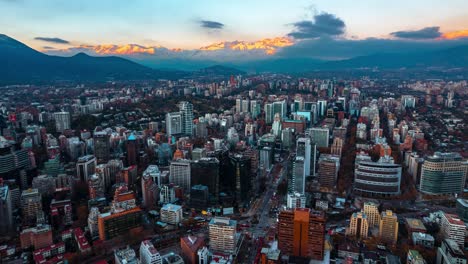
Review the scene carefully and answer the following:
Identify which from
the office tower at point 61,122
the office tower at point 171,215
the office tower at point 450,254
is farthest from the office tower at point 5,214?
the office tower at point 450,254

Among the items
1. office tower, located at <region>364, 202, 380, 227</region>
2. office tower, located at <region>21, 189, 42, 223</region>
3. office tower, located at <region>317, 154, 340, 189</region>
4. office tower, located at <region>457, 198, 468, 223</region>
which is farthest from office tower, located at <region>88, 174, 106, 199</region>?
office tower, located at <region>457, 198, 468, 223</region>

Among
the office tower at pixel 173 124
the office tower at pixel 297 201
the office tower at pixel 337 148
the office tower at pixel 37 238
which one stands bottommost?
the office tower at pixel 37 238

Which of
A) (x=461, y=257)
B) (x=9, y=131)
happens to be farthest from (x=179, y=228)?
(x=9, y=131)

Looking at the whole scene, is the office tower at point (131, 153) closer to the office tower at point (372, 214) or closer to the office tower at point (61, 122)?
the office tower at point (61, 122)

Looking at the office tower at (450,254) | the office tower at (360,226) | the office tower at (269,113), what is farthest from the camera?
the office tower at (269,113)

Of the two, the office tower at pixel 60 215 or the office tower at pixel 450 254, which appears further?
the office tower at pixel 60 215

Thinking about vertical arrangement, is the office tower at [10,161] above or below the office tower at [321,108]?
below

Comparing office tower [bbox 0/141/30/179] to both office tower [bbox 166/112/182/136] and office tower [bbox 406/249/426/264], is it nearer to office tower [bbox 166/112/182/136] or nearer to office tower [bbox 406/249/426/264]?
office tower [bbox 166/112/182/136]
